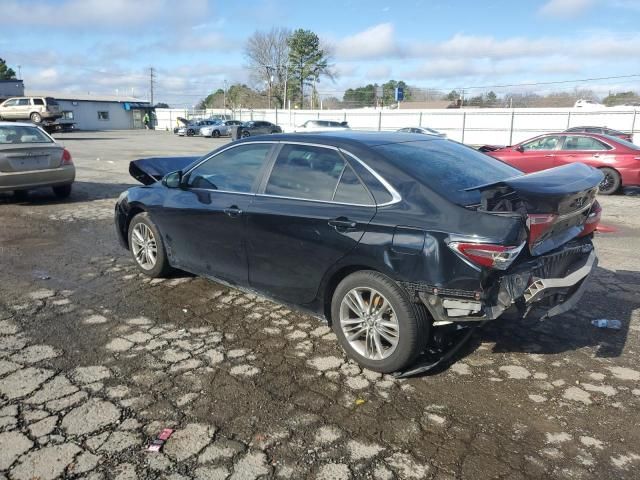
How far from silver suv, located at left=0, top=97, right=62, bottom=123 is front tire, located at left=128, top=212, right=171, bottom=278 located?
120 feet

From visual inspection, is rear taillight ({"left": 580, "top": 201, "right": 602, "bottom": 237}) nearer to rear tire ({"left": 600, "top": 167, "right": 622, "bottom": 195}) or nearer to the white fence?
rear tire ({"left": 600, "top": 167, "right": 622, "bottom": 195})

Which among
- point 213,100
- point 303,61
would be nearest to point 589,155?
point 303,61

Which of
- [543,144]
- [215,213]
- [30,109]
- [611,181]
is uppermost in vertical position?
[30,109]

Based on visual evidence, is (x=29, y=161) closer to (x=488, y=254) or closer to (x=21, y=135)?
(x=21, y=135)

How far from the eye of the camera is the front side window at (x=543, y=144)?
41.6ft

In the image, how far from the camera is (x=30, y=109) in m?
36.8

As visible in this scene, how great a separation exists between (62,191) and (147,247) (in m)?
6.13

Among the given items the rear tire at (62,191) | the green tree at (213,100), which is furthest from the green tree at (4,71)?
the rear tire at (62,191)

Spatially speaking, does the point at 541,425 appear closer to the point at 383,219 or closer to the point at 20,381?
the point at 383,219

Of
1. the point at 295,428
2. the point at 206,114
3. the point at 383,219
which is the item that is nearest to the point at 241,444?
the point at 295,428

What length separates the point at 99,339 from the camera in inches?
157

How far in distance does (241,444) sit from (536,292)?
1978 millimetres

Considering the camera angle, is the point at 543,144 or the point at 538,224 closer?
the point at 538,224

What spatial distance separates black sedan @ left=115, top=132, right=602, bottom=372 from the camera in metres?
3.09
